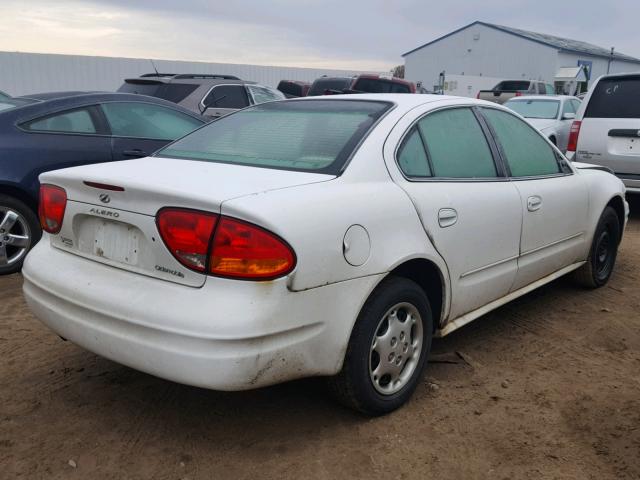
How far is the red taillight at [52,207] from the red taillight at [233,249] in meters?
0.87

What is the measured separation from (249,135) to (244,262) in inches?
49.4

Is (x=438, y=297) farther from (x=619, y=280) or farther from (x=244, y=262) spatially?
(x=619, y=280)

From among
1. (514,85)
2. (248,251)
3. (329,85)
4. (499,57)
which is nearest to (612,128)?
(248,251)

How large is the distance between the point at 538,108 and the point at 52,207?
11393 millimetres

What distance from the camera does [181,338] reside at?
242cm

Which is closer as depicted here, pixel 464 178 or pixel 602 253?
pixel 464 178

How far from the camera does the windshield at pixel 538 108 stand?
12414mm

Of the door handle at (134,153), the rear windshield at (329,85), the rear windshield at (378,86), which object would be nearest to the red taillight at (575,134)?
the door handle at (134,153)

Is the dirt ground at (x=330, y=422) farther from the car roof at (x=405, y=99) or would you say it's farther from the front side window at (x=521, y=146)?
the car roof at (x=405, y=99)

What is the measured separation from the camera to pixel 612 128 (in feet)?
25.0

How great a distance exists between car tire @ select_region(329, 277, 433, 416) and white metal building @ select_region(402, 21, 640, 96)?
41.7 m

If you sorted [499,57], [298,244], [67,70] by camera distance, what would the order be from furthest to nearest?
[499,57] < [67,70] < [298,244]

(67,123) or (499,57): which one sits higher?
(499,57)

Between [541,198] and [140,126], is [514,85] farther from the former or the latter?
[541,198]
